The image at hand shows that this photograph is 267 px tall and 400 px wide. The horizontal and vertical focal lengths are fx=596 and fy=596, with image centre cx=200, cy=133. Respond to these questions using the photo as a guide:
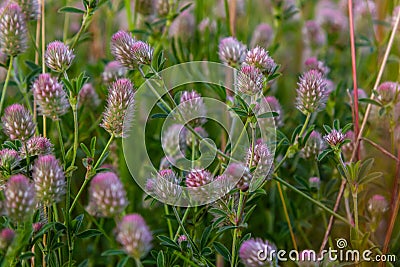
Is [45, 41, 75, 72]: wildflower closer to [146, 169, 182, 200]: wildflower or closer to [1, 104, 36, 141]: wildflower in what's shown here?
[1, 104, 36, 141]: wildflower

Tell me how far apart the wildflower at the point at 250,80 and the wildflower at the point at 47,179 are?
359 millimetres

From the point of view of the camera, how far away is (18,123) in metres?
1.12

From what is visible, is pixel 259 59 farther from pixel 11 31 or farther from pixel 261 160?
pixel 11 31

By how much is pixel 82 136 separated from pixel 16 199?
636mm

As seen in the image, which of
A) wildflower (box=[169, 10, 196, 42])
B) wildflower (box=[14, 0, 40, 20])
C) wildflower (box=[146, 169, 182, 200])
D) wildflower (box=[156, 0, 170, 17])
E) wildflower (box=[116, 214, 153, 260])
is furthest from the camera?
wildflower (box=[169, 10, 196, 42])

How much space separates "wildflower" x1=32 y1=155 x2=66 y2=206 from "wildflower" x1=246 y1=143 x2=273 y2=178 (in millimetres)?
334

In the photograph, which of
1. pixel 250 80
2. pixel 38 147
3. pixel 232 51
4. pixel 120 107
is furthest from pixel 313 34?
pixel 38 147

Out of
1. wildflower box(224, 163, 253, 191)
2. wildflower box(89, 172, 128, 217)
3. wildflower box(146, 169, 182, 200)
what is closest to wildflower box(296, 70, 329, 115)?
wildflower box(224, 163, 253, 191)

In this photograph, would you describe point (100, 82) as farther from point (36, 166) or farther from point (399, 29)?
point (399, 29)

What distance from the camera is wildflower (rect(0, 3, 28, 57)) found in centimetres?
125

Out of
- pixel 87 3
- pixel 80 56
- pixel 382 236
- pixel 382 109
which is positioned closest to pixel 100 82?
pixel 87 3

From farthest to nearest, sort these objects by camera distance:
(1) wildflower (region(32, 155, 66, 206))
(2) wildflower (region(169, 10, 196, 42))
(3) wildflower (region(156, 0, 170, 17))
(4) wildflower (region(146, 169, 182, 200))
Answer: (2) wildflower (region(169, 10, 196, 42)), (3) wildflower (region(156, 0, 170, 17)), (4) wildflower (region(146, 169, 182, 200)), (1) wildflower (region(32, 155, 66, 206))

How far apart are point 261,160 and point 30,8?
27.6 inches

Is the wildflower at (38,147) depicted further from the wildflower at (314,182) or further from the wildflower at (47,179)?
the wildflower at (314,182)
